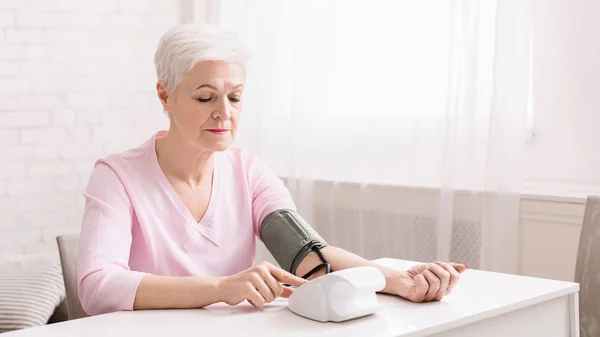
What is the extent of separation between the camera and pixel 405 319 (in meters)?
1.43

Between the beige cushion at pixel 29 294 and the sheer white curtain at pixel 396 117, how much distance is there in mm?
1152

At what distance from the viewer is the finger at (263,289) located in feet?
4.93

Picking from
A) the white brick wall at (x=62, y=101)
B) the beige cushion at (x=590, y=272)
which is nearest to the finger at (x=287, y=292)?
the beige cushion at (x=590, y=272)

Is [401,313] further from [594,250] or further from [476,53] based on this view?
[476,53]

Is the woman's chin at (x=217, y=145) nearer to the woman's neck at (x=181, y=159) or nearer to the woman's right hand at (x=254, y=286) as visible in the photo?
the woman's neck at (x=181, y=159)

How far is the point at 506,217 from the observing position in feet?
8.88

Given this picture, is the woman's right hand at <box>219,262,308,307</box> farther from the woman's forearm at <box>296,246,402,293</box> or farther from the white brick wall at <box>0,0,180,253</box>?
the white brick wall at <box>0,0,180,253</box>

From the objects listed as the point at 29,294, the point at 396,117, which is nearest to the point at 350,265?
the point at 29,294

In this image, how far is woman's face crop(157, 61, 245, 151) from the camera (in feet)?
5.88

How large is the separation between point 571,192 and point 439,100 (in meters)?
0.57

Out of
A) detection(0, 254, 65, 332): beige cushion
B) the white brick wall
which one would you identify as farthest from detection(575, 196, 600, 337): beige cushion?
the white brick wall

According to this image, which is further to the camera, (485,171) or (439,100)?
(439,100)

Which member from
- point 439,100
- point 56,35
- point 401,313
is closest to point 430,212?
point 439,100

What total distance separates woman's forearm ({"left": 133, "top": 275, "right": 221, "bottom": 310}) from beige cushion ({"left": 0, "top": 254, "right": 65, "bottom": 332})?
3.21 ft
